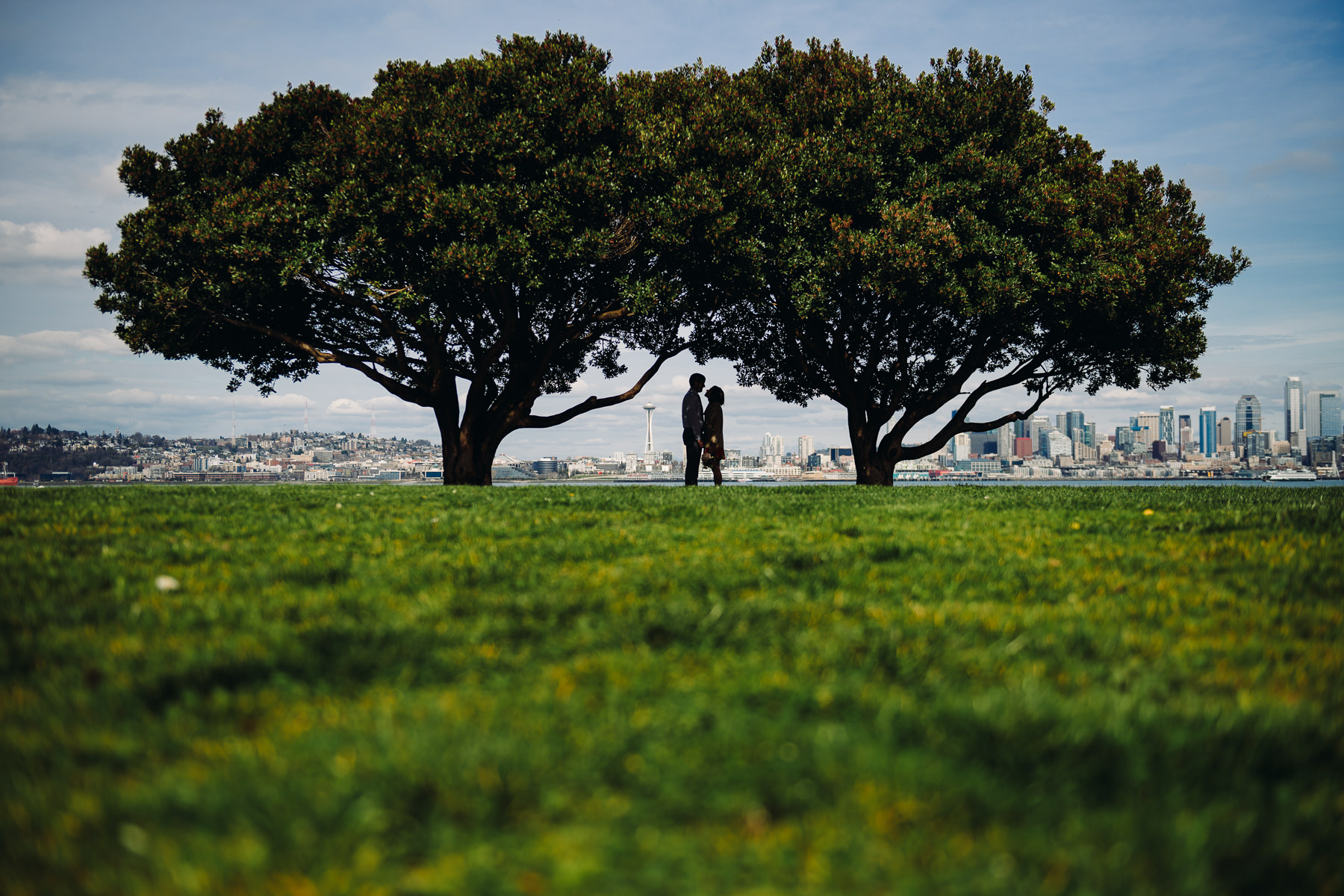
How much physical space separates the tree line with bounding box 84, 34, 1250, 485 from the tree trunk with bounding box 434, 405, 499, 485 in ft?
0.36

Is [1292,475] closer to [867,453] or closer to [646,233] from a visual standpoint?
[867,453]

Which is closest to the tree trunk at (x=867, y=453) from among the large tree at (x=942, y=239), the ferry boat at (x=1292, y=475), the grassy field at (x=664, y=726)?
the large tree at (x=942, y=239)

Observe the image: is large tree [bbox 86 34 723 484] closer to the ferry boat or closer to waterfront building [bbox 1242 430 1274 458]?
the ferry boat

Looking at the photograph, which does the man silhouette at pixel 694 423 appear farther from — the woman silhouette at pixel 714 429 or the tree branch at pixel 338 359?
the tree branch at pixel 338 359

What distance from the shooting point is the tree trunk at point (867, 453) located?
2619 cm

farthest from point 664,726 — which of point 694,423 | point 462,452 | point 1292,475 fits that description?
point 1292,475

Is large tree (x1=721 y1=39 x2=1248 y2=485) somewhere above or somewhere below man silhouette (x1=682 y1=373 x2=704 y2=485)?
above

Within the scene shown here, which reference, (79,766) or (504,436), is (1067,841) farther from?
(504,436)

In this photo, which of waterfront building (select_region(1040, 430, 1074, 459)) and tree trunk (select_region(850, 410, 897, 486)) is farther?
waterfront building (select_region(1040, 430, 1074, 459))

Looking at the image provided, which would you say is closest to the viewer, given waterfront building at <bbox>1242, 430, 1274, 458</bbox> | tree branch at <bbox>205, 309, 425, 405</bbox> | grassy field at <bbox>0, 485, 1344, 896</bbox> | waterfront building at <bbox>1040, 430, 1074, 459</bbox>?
grassy field at <bbox>0, 485, 1344, 896</bbox>

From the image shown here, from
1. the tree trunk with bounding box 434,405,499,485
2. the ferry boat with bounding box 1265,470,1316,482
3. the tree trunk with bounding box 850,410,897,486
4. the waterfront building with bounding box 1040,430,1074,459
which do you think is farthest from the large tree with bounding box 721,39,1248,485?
the waterfront building with bounding box 1040,430,1074,459

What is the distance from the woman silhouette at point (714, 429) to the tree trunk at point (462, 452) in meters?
10.9

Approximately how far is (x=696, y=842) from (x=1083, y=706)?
71.2 inches

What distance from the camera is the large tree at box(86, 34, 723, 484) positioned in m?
18.0
